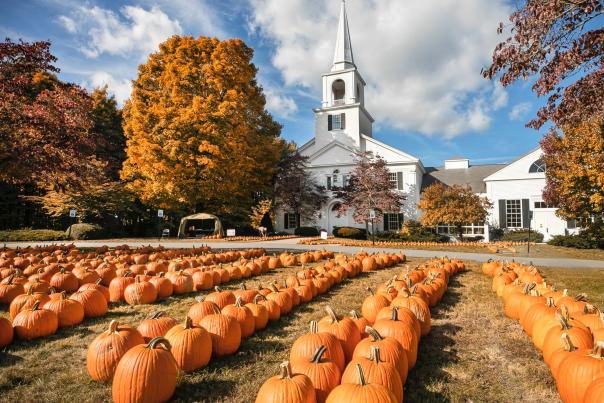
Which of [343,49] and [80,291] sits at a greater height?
[343,49]

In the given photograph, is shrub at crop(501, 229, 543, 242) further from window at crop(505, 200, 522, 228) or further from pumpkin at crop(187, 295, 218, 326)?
pumpkin at crop(187, 295, 218, 326)

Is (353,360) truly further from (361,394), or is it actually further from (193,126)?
(193,126)

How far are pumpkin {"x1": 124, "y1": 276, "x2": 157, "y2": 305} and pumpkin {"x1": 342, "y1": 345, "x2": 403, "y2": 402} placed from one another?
427 centimetres

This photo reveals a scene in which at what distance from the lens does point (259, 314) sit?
14.3 ft

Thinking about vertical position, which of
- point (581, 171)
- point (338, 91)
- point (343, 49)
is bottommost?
point (581, 171)

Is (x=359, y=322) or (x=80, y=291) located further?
(x=80, y=291)

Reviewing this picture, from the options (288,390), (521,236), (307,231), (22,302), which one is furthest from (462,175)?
(288,390)

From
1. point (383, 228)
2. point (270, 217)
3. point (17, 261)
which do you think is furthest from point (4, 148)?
point (383, 228)

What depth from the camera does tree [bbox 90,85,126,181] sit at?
98.3 ft

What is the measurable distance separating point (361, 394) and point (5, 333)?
3918 millimetres

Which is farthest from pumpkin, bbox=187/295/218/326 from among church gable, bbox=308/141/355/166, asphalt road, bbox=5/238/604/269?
church gable, bbox=308/141/355/166

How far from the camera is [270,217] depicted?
30.8m

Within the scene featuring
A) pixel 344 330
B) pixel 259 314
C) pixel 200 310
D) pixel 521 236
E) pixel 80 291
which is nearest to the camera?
pixel 344 330

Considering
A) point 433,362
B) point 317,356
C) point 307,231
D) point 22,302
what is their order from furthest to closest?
point 307,231 < point 22,302 < point 433,362 < point 317,356
